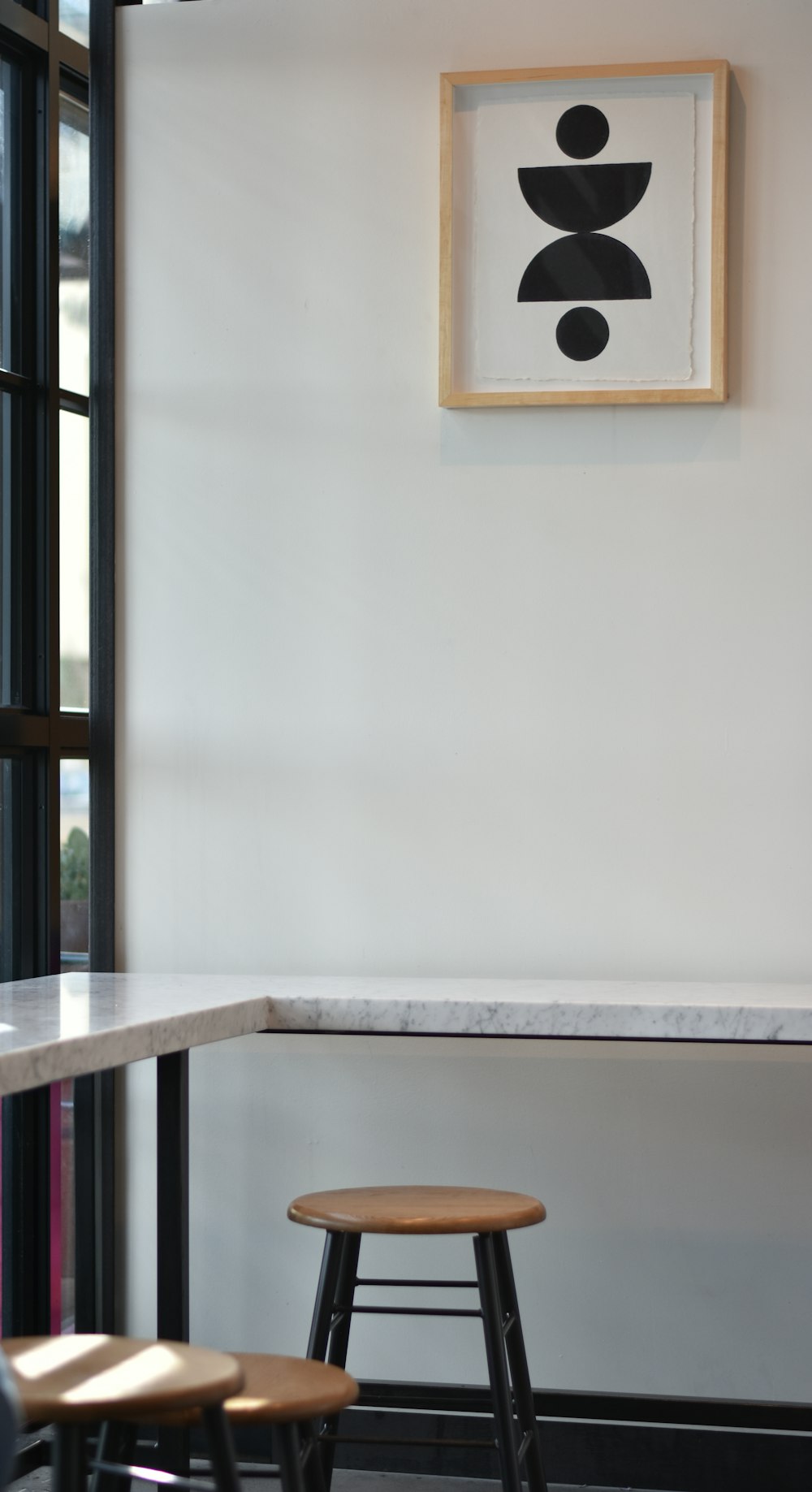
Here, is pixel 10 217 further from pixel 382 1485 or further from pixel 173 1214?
pixel 382 1485

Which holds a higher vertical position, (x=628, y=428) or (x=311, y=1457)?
(x=628, y=428)

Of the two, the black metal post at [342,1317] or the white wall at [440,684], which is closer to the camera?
the black metal post at [342,1317]

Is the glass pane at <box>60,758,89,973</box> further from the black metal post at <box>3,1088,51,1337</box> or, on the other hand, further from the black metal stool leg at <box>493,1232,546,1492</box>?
the black metal stool leg at <box>493,1232,546,1492</box>

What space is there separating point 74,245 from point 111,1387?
2.22 metres

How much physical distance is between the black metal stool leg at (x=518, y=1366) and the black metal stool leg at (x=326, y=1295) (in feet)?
0.74

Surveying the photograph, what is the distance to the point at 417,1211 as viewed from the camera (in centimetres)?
191

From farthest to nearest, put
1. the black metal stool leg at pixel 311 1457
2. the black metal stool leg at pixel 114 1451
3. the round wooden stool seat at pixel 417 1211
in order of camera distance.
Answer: the round wooden stool seat at pixel 417 1211 → the black metal stool leg at pixel 311 1457 → the black metal stool leg at pixel 114 1451

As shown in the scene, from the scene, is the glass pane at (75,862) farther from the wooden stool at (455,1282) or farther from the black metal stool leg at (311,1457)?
the black metal stool leg at (311,1457)

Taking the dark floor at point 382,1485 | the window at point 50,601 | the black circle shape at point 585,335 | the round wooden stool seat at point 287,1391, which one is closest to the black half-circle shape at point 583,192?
the black circle shape at point 585,335

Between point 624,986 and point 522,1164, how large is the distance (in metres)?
0.47

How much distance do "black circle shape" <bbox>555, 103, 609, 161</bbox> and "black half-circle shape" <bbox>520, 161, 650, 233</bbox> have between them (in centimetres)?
3

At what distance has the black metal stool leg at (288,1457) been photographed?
1.44 metres

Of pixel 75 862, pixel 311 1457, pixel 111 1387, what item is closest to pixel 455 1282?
pixel 311 1457

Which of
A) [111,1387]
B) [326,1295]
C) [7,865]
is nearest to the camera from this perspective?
[111,1387]
